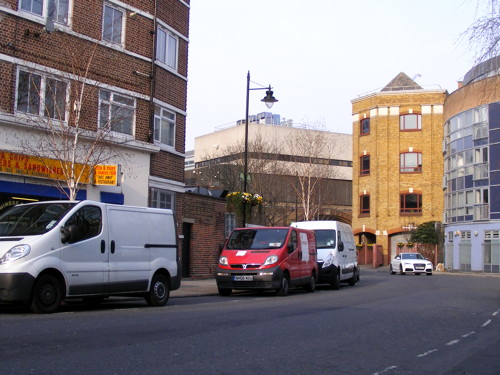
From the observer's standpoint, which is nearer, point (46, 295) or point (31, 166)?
point (46, 295)

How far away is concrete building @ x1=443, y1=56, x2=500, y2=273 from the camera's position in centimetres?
4447

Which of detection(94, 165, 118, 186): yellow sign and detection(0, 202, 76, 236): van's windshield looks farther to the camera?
detection(94, 165, 118, 186): yellow sign

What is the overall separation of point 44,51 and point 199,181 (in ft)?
120

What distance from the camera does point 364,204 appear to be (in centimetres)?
6016

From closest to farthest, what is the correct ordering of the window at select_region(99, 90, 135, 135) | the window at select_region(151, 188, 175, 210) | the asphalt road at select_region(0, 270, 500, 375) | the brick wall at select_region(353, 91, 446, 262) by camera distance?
the asphalt road at select_region(0, 270, 500, 375) → the window at select_region(99, 90, 135, 135) → the window at select_region(151, 188, 175, 210) → the brick wall at select_region(353, 91, 446, 262)

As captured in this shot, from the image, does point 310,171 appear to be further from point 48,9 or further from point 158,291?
point 158,291

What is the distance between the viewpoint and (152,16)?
22.2 m

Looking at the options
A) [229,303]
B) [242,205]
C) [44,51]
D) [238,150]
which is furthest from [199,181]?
[229,303]

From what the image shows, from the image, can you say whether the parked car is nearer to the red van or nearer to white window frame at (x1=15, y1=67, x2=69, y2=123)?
the red van

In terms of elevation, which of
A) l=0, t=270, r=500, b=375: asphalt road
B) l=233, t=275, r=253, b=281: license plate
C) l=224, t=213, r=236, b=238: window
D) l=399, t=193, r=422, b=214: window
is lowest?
l=0, t=270, r=500, b=375: asphalt road

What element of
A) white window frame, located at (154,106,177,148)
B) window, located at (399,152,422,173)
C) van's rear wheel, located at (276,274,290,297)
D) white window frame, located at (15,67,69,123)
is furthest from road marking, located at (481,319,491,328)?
window, located at (399,152,422,173)

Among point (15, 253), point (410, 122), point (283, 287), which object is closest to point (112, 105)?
point (283, 287)

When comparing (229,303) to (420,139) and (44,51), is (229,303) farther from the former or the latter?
(420,139)

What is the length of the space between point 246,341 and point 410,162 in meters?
51.6
